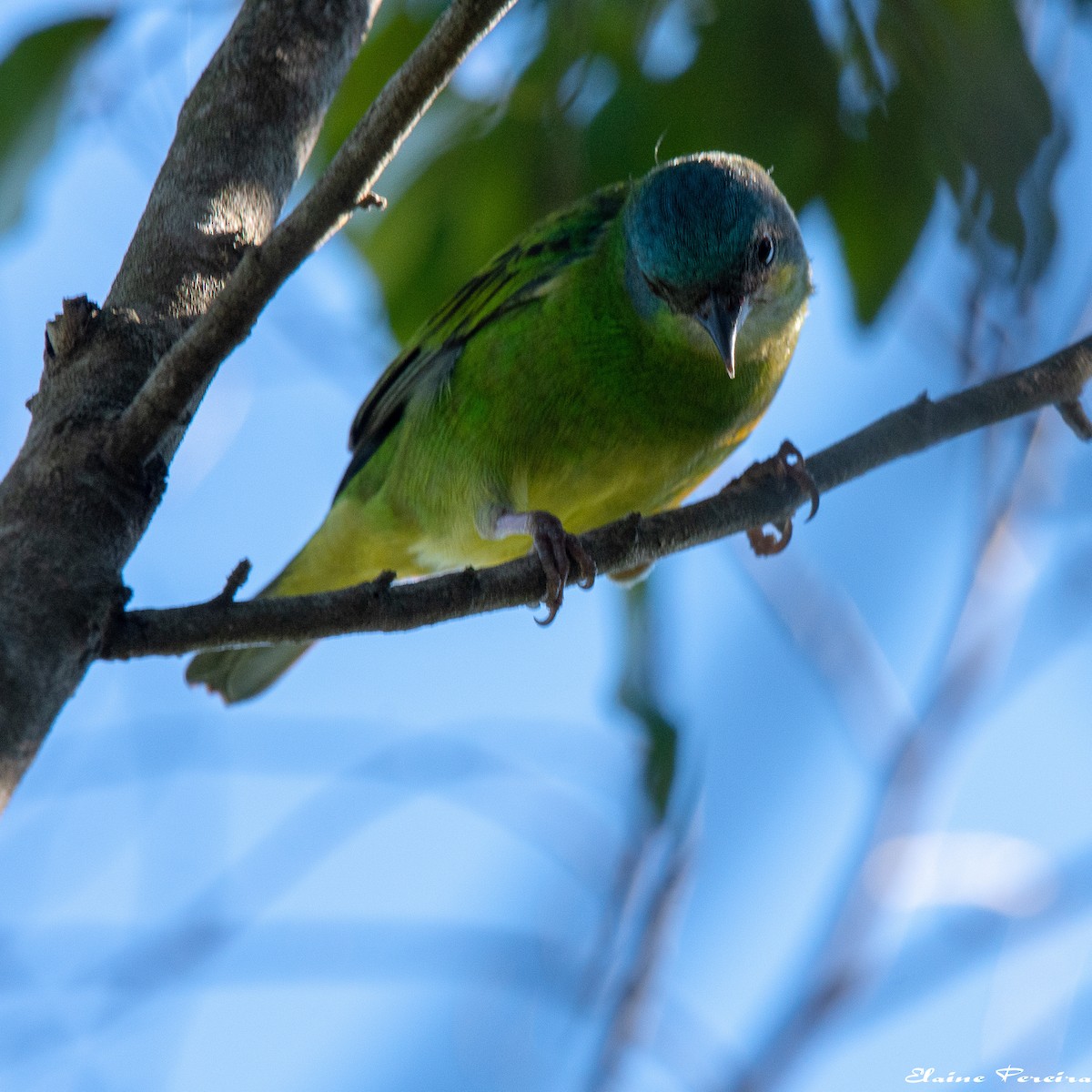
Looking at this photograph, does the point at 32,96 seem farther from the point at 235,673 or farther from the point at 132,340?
the point at 235,673

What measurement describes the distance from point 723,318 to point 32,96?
177 cm

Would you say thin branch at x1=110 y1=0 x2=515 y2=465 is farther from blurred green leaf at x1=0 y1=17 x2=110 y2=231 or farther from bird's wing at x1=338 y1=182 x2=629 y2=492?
bird's wing at x1=338 y1=182 x2=629 y2=492

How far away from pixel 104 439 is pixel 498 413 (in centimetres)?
182

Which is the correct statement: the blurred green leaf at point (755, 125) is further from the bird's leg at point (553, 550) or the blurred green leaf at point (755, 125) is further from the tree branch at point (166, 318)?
the tree branch at point (166, 318)

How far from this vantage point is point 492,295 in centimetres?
373

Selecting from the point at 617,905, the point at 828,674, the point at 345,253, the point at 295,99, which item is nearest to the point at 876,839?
the point at 828,674

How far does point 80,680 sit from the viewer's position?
1668 millimetres

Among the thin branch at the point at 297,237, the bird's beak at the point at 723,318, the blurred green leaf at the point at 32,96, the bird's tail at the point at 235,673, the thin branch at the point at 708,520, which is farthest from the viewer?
the bird's tail at the point at 235,673

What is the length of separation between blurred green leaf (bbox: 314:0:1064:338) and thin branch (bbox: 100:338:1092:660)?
0.93 ft

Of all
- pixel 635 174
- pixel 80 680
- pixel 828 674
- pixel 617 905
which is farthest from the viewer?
pixel 828 674

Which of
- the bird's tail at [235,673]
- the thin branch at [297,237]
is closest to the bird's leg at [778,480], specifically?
the thin branch at [297,237]

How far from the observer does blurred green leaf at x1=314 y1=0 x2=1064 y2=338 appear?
8.25 feet

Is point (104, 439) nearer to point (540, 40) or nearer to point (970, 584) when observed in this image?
point (540, 40)

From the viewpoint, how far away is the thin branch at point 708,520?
6.38ft
